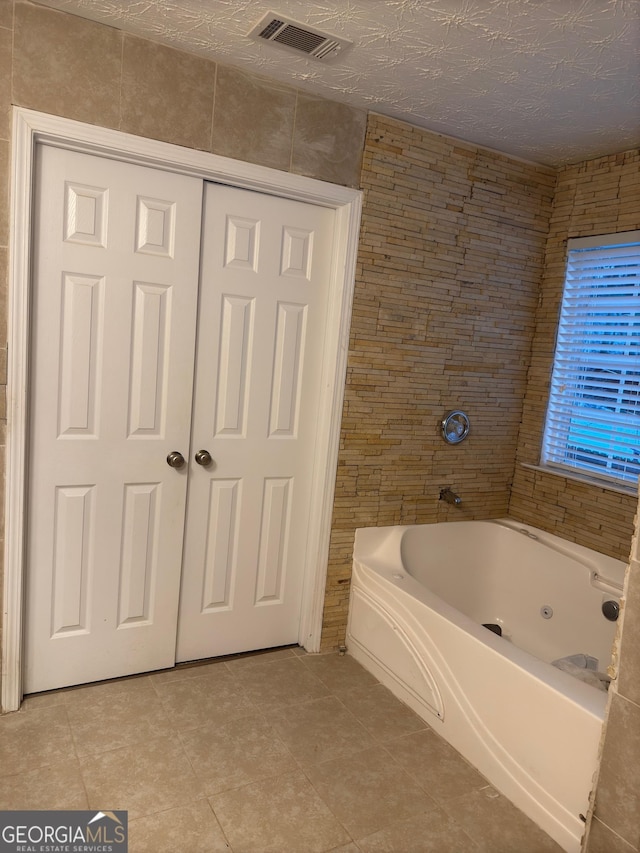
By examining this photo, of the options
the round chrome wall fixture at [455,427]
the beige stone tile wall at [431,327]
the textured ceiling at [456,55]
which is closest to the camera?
the textured ceiling at [456,55]

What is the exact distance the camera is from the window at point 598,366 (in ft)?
8.96

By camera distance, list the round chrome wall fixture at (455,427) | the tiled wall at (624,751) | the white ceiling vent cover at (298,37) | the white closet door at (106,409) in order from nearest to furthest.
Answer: the tiled wall at (624,751) → the white ceiling vent cover at (298,37) → the white closet door at (106,409) → the round chrome wall fixture at (455,427)

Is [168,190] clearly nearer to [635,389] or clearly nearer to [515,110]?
[515,110]

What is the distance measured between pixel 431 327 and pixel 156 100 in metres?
1.45

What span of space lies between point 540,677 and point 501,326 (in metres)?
1.73

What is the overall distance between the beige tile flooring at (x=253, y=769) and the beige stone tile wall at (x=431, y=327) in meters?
0.59

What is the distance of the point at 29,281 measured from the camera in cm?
209

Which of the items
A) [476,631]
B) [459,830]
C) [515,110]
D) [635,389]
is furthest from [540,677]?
[515,110]

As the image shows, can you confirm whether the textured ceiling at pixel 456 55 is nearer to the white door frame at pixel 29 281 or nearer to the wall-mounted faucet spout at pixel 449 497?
the white door frame at pixel 29 281

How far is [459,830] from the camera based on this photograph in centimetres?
185

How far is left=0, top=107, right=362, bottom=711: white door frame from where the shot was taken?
6.64 feet

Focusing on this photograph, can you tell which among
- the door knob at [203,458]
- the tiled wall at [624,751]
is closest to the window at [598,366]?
the tiled wall at [624,751]

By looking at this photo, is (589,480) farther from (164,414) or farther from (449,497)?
(164,414)

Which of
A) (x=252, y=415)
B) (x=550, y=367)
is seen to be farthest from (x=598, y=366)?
(x=252, y=415)
